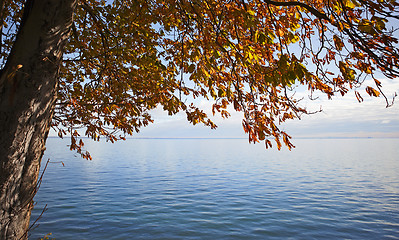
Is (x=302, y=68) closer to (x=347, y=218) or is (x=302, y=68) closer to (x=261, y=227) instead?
(x=261, y=227)

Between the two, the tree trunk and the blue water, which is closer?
the tree trunk

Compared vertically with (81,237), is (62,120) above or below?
above

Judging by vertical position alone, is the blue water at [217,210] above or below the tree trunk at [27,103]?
below

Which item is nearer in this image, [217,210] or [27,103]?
[27,103]

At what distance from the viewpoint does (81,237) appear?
1197cm

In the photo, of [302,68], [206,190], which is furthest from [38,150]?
[206,190]

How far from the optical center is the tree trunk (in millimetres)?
3421

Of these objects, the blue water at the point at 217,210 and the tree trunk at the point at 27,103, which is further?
the blue water at the point at 217,210

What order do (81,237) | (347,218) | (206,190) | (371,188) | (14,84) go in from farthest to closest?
1. (371,188)
2. (206,190)
3. (347,218)
4. (81,237)
5. (14,84)

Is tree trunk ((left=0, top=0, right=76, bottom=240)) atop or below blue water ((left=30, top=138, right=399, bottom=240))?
atop

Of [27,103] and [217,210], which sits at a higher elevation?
[27,103]

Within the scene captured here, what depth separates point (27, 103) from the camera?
11.5 feet

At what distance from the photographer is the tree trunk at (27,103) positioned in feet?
11.2

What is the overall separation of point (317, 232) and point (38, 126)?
13.2 metres
